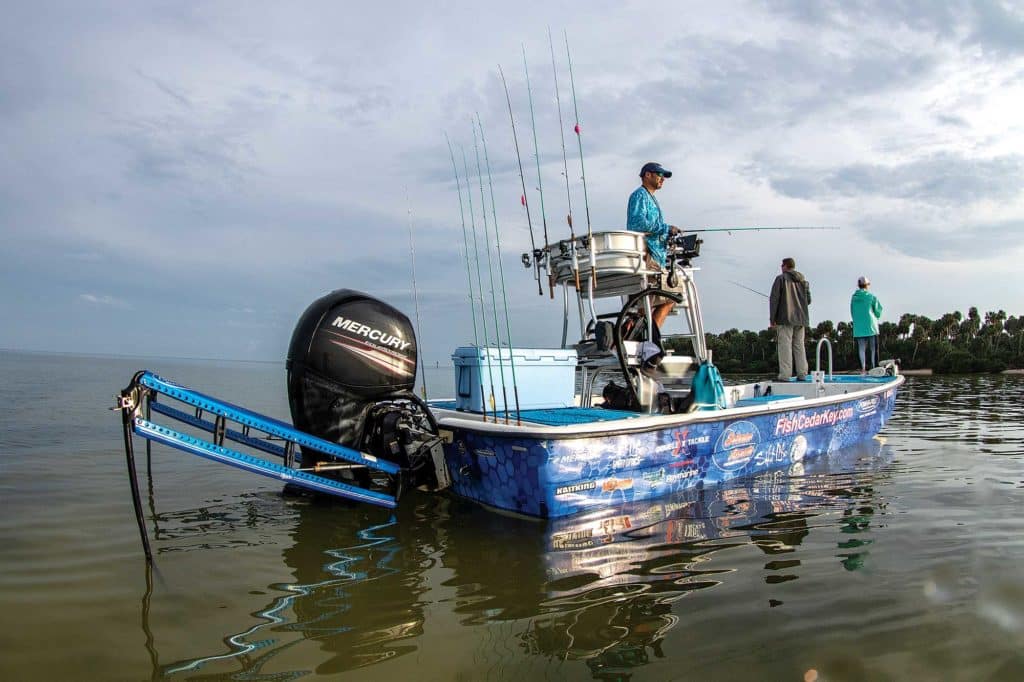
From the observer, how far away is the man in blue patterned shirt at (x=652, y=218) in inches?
280

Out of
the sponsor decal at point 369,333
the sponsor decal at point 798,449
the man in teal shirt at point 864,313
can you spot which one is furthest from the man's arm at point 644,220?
the man in teal shirt at point 864,313

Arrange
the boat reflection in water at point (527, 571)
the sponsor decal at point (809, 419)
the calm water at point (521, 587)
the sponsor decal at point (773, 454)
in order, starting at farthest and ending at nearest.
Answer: the sponsor decal at point (809, 419)
the sponsor decal at point (773, 454)
the boat reflection in water at point (527, 571)
the calm water at point (521, 587)

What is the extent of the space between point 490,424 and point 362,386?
109cm

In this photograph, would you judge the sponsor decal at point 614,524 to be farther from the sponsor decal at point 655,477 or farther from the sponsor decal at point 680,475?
the sponsor decal at point 680,475

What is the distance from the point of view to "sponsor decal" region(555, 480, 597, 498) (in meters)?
4.71

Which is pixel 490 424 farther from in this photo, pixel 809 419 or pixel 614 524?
pixel 809 419

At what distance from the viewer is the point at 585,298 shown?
7.68 meters

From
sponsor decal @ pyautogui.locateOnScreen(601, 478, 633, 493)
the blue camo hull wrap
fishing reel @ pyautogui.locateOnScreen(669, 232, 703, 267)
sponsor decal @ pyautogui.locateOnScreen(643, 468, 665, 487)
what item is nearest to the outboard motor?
the blue camo hull wrap

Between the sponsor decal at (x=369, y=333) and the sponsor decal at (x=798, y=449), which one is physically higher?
the sponsor decal at (x=369, y=333)

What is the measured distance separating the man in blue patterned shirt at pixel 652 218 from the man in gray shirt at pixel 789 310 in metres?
2.64

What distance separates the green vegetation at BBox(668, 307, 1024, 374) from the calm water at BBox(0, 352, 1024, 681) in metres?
36.4

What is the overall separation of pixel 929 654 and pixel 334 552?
3434mm

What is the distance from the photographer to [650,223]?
7082mm

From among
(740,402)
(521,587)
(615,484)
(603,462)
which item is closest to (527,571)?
(521,587)
